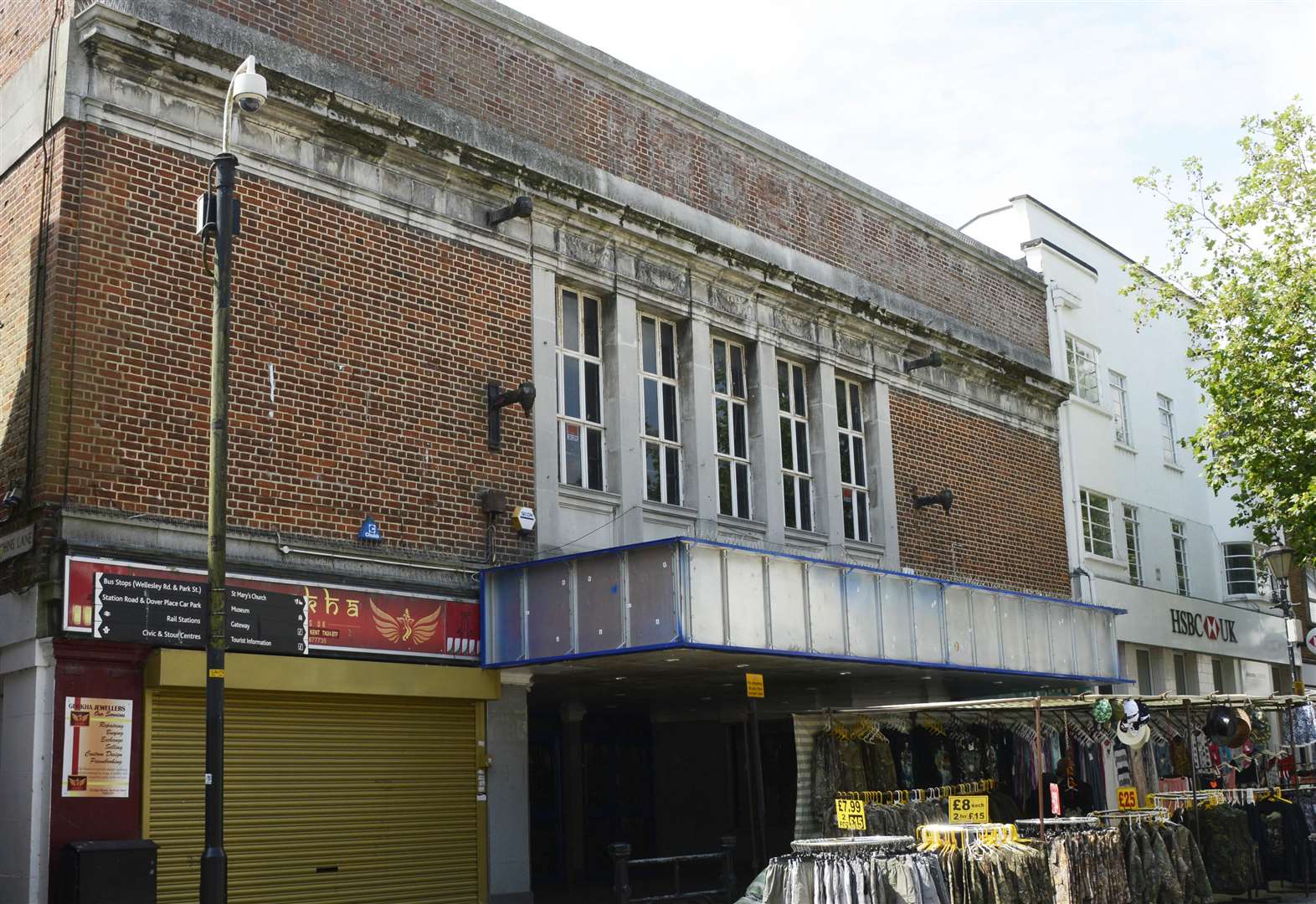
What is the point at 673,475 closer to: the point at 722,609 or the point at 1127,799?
the point at 722,609

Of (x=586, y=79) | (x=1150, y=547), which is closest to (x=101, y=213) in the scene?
(x=586, y=79)

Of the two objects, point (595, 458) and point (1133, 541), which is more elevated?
point (1133, 541)

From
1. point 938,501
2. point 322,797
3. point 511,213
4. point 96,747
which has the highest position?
point 511,213

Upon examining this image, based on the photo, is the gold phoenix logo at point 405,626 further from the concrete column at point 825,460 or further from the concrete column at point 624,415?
the concrete column at point 825,460

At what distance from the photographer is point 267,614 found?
14672 millimetres

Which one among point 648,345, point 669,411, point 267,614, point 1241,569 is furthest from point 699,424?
point 1241,569

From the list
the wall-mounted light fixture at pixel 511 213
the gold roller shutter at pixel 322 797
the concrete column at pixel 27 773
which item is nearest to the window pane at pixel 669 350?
the wall-mounted light fixture at pixel 511 213

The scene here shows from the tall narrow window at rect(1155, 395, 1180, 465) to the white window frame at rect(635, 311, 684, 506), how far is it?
59.2 feet

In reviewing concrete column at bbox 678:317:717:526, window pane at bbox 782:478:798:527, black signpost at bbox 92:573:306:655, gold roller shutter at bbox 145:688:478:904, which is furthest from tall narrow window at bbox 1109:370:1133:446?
black signpost at bbox 92:573:306:655

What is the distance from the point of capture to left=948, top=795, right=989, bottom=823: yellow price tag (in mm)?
14359

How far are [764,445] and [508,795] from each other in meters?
7.11

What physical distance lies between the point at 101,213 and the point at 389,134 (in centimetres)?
378

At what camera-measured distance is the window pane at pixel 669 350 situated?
2050 centimetres

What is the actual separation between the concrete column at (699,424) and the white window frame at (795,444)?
1694 millimetres
